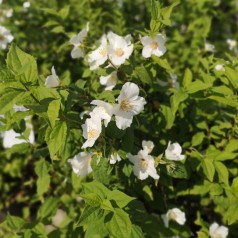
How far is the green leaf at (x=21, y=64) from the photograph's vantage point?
5.29 feet

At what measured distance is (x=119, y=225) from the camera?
5.38 ft

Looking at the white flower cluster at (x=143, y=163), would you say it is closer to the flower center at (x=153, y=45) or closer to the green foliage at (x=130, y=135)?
→ the green foliage at (x=130, y=135)

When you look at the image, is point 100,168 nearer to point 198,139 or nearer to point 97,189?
point 97,189

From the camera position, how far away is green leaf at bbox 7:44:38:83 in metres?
1.61

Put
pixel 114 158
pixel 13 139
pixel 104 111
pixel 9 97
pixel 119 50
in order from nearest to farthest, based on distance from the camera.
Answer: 1. pixel 9 97
2. pixel 104 111
3. pixel 114 158
4. pixel 119 50
5. pixel 13 139

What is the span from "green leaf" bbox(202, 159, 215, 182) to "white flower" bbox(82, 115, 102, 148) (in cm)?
78

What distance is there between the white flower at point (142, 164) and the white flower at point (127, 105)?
1.12ft

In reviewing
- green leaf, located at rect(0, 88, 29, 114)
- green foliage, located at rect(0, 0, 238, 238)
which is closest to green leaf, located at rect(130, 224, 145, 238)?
green foliage, located at rect(0, 0, 238, 238)

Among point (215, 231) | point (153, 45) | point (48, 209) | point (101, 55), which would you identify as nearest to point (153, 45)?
point (153, 45)

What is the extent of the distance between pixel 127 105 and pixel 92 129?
0.20 meters

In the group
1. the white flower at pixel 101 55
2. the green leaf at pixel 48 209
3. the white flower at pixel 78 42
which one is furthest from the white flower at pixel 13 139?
the white flower at pixel 101 55

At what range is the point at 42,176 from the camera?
231cm

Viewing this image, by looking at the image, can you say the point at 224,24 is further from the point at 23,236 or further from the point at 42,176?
the point at 23,236

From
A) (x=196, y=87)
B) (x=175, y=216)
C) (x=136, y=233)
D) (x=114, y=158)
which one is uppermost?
(x=196, y=87)
